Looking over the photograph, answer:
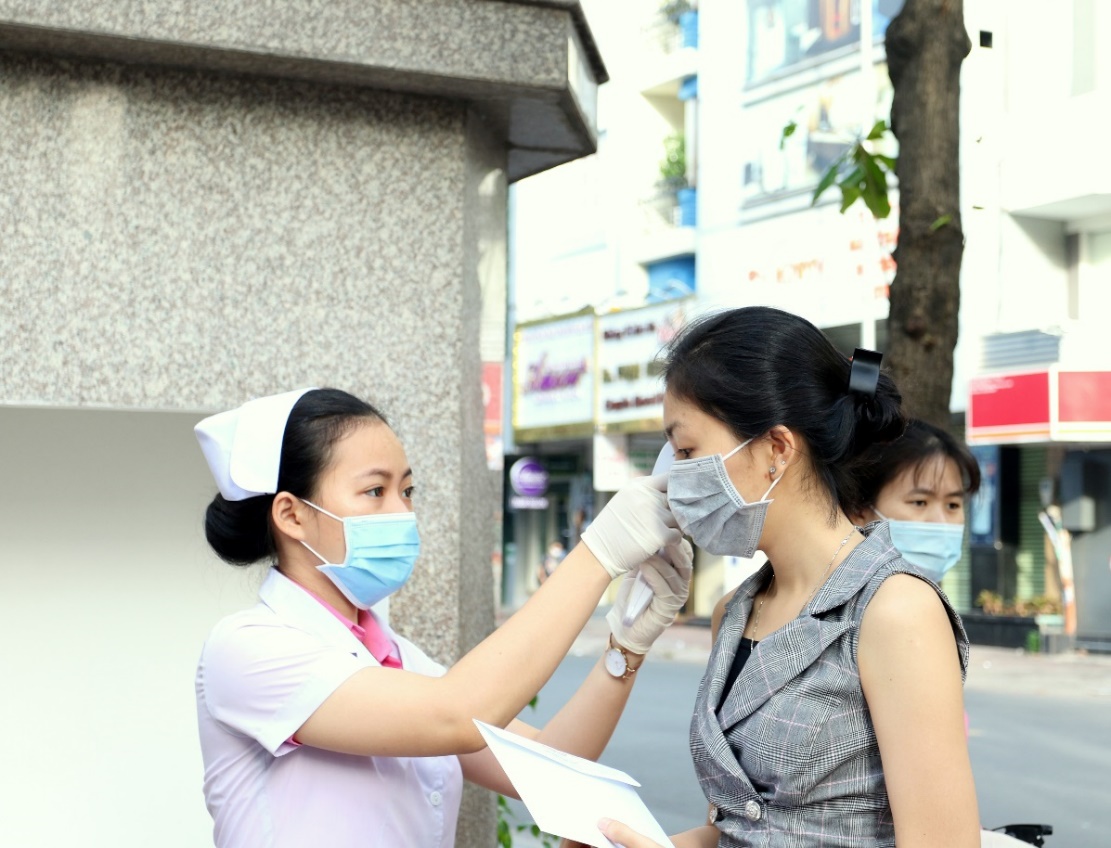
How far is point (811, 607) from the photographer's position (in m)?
1.96

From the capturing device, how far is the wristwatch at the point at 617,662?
2387 millimetres

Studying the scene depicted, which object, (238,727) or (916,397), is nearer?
(238,727)

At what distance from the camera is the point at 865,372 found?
82.1 inches

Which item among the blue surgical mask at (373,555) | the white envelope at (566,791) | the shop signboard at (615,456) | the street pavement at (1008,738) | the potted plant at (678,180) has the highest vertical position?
the potted plant at (678,180)

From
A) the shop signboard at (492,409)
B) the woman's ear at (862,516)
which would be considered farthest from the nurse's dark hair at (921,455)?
the shop signboard at (492,409)

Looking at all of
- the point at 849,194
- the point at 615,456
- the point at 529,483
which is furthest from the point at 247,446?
the point at 529,483

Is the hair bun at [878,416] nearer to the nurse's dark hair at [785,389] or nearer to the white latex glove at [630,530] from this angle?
the nurse's dark hair at [785,389]

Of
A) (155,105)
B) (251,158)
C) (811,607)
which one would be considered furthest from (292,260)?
(811,607)

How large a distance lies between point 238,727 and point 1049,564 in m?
17.4

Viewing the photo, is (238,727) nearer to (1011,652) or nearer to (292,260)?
(292,260)

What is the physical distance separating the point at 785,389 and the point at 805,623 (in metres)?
0.36

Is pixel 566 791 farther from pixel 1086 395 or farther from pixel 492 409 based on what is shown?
pixel 1086 395

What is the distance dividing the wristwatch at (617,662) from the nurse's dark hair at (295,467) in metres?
0.58

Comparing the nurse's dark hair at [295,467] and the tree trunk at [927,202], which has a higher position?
the tree trunk at [927,202]
